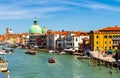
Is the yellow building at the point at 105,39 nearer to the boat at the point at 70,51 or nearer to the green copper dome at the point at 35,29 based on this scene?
the boat at the point at 70,51

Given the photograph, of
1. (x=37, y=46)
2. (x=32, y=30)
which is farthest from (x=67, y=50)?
(x=32, y=30)

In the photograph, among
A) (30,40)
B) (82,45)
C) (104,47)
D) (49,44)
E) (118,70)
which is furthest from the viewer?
(30,40)

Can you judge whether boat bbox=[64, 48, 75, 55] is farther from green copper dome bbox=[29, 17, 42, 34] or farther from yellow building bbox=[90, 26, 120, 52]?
green copper dome bbox=[29, 17, 42, 34]

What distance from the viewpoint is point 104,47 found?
4353 cm

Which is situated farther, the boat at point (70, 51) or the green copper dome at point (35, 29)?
the green copper dome at point (35, 29)

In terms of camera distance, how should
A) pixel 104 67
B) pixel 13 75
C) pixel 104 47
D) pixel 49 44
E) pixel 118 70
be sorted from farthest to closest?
pixel 49 44 → pixel 104 47 → pixel 104 67 → pixel 118 70 → pixel 13 75

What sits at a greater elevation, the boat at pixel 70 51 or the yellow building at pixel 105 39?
the yellow building at pixel 105 39

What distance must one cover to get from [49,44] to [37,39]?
8.26m

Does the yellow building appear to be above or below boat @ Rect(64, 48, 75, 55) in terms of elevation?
above

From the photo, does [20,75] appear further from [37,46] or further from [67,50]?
[37,46]

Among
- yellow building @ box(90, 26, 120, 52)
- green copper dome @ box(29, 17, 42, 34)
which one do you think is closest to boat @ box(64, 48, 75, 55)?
yellow building @ box(90, 26, 120, 52)

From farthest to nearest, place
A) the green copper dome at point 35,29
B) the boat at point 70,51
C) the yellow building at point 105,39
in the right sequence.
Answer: the green copper dome at point 35,29
the boat at point 70,51
the yellow building at point 105,39

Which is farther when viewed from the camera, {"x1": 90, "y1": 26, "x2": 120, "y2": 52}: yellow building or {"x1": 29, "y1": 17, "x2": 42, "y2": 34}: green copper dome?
{"x1": 29, "y1": 17, "x2": 42, "y2": 34}: green copper dome

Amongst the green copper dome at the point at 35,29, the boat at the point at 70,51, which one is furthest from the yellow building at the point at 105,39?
the green copper dome at the point at 35,29
